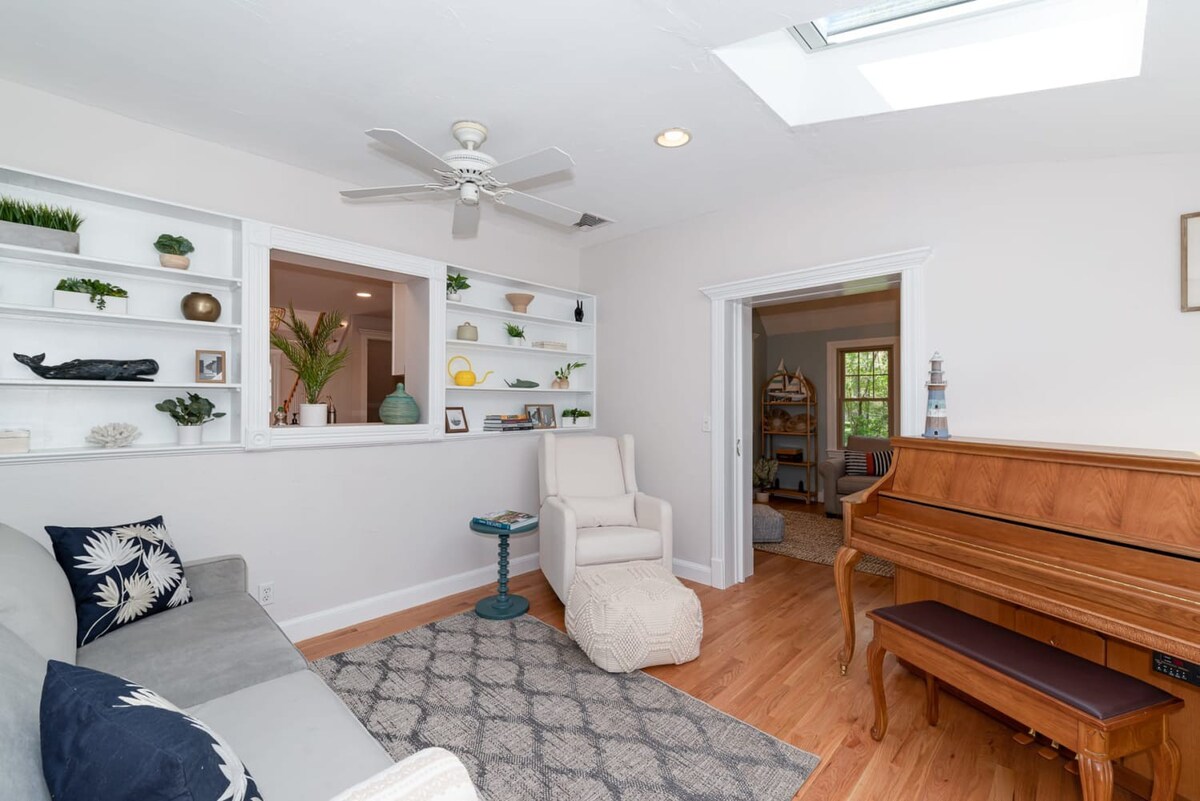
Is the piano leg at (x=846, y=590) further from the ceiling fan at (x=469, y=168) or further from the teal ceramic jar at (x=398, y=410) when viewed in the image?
the teal ceramic jar at (x=398, y=410)

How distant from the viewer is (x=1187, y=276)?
2.08 meters

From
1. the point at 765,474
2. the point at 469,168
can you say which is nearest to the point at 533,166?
the point at 469,168

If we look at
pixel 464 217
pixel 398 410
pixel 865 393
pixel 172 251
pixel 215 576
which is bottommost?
pixel 215 576

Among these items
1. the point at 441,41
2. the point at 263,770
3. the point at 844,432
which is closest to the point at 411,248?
the point at 441,41

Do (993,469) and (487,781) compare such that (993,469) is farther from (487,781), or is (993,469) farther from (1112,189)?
(487,781)

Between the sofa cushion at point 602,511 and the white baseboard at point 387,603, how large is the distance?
2.43 feet

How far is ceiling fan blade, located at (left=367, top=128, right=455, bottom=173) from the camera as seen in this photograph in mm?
1823

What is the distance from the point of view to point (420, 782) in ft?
2.91

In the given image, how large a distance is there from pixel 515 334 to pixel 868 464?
4249 mm

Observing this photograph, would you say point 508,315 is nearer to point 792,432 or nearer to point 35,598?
point 35,598

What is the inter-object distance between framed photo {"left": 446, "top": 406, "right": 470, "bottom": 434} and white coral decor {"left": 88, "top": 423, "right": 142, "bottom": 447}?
5.23 ft

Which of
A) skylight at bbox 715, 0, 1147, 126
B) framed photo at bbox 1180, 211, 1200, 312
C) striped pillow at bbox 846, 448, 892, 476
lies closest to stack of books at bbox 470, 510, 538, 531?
skylight at bbox 715, 0, 1147, 126

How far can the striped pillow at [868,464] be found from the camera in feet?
18.9

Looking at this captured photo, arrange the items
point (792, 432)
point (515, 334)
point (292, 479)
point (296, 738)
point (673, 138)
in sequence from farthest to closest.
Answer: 1. point (792, 432)
2. point (515, 334)
3. point (292, 479)
4. point (673, 138)
5. point (296, 738)
